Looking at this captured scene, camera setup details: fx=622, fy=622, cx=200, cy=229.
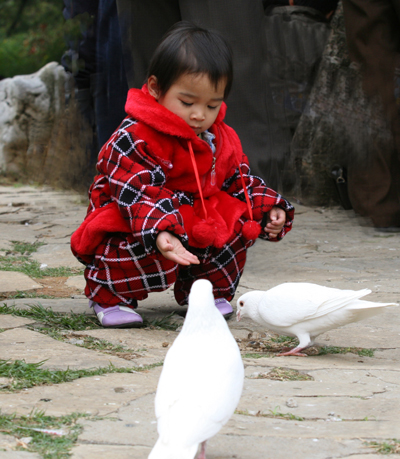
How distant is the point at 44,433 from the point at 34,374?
0.40 m

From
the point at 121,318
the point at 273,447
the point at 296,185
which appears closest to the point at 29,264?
the point at 121,318

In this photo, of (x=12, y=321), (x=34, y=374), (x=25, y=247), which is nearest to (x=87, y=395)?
(x=34, y=374)

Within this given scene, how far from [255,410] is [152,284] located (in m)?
0.97

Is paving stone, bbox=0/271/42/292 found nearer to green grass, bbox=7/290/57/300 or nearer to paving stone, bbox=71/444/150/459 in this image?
green grass, bbox=7/290/57/300

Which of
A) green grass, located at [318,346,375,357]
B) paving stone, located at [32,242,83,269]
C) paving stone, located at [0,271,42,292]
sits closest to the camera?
green grass, located at [318,346,375,357]

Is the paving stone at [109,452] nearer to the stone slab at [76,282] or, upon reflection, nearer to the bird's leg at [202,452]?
the bird's leg at [202,452]

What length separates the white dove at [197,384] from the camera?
1.08 meters

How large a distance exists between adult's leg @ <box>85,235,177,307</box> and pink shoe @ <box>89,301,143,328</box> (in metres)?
0.04

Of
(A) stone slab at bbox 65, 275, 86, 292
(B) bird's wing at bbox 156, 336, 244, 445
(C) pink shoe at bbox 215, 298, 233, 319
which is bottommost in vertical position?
(A) stone slab at bbox 65, 275, 86, 292

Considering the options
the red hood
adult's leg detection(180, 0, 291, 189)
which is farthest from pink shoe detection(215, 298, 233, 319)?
adult's leg detection(180, 0, 291, 189)

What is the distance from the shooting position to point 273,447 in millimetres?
1271

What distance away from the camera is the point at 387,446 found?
1268 millimetres

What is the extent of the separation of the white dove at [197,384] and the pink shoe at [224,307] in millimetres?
1238

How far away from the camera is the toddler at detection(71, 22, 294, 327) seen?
224 cm
